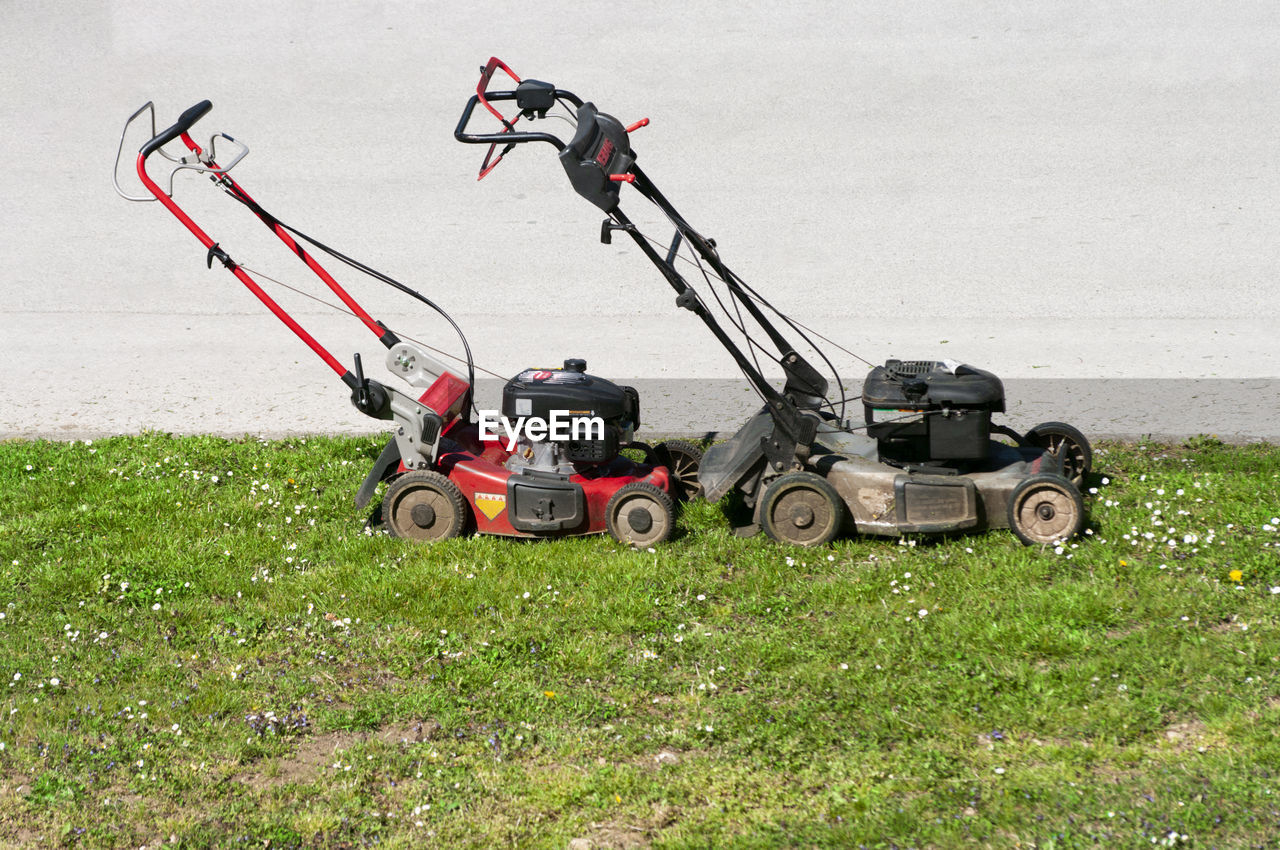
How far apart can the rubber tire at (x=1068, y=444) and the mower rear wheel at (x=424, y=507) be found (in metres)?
2.58

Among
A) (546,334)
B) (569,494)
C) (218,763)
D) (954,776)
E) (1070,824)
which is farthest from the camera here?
(546,334)

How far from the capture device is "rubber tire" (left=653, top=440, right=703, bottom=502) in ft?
19.2

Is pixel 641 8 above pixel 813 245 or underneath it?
above

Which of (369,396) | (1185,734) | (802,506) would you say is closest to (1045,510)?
(802,506)

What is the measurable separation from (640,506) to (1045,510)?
164 centimetres

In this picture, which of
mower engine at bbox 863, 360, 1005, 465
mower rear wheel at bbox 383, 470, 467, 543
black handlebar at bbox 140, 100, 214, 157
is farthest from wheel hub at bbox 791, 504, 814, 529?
black handlebar at bbox 140, 100, 214, 157

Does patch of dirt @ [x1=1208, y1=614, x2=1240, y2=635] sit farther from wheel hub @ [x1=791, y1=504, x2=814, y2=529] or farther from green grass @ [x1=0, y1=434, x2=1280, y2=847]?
wheel hub @ [x1=791, y1=504, x2=814, y2=529]

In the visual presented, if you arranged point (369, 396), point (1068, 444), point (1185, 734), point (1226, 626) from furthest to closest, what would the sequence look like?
point (1068, 444), point (369, 396), point (1226, 626), point (1185, 734)

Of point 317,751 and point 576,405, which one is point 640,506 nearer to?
point 576,405

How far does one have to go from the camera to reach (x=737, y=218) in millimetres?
11422

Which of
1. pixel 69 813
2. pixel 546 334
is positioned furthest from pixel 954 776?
pixel 546 334

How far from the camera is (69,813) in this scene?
360 cm

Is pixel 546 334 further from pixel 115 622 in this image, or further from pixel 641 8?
pixel 641 8

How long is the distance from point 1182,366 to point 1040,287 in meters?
2.21
